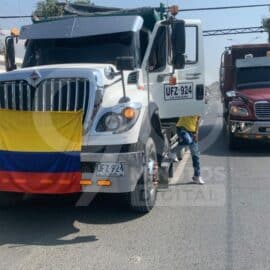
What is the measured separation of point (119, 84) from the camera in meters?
6.70

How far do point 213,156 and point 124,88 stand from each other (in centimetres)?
604

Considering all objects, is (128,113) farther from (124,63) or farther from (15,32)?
(15,32)

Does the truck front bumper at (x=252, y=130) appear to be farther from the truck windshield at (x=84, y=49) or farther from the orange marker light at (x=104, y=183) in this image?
the orange marker light at (x=104, y=183)

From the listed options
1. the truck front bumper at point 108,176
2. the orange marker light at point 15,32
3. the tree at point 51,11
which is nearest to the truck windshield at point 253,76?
the tree at point 51,11

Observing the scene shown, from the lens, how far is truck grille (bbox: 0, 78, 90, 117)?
20.1 feet

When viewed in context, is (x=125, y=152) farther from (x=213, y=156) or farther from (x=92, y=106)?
(x=213, y=156)

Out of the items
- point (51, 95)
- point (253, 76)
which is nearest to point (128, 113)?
point (51, 95)

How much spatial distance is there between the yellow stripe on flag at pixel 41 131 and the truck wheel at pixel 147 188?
40.3 inches

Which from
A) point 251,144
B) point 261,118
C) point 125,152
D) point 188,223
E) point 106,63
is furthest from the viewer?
point 251,144

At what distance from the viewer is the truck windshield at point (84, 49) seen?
752 cm

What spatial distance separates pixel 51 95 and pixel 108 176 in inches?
46.1

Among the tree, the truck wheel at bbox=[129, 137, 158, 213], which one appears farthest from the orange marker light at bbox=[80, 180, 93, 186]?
the tree

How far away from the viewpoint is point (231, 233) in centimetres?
596

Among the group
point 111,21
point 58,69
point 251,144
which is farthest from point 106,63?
point 251,144
